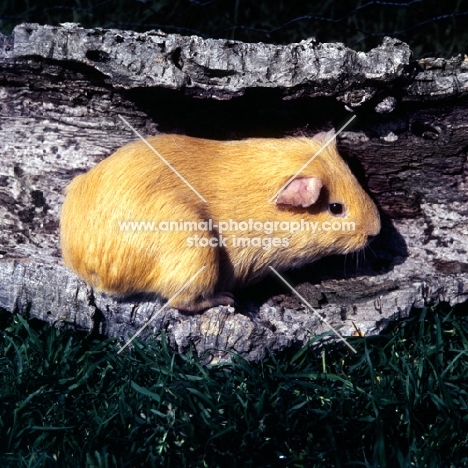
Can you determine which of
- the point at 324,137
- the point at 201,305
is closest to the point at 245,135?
the point at 324,137

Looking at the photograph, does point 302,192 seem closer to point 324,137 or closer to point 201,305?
point 324,137

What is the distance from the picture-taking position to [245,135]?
394 cm

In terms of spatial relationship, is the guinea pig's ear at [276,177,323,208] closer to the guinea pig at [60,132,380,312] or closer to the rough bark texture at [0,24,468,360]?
the guinea pig at [60,132,380,312]

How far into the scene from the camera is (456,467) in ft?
9.68

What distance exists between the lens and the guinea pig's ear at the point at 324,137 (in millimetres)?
3730

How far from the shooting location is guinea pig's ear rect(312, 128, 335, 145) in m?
3.73

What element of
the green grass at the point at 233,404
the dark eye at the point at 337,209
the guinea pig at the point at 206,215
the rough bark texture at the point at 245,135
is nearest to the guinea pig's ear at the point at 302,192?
the guinea pig at the point at 206,215

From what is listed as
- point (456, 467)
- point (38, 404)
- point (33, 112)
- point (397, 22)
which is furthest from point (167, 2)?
point (456, 467)

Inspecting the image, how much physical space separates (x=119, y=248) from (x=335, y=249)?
3.55ft

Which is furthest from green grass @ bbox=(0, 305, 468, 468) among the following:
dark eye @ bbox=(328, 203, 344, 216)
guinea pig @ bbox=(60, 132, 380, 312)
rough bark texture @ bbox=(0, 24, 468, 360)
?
dark eye @ bbox=(328, 203, 344, 216)

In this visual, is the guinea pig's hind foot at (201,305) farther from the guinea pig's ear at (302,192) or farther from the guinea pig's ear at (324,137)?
the guinea pig's ear at (324,137)

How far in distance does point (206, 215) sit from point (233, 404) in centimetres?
90

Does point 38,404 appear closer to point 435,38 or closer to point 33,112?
point 33,112

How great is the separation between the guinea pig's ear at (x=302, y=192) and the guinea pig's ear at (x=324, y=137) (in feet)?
0.89
